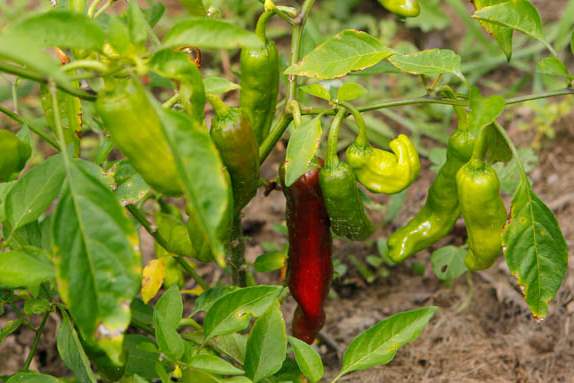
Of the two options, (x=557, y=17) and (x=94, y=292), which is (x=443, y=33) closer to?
(x=557, y=17)

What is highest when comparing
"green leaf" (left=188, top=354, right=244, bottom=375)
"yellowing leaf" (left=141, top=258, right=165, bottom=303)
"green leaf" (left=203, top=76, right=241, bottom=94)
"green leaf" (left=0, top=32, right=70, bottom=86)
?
"green leaf" (left=0, top=32, right=70, bottom=86)

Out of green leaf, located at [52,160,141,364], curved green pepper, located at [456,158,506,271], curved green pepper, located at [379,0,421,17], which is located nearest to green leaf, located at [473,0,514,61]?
curved green pepper, located at [379,0,421,17]

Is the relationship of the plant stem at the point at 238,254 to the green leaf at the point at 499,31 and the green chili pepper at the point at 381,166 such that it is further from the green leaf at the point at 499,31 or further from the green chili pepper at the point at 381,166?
the green leaf at the point at 499,31

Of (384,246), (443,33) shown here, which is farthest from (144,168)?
(443,33)

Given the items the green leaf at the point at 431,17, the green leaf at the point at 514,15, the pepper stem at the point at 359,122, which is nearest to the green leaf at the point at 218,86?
the pepper stem at the point at 359,122

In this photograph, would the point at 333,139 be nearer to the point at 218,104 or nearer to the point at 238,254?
the point at 218,104

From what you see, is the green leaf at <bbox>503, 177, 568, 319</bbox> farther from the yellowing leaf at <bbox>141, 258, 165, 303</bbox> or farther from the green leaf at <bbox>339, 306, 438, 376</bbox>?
the yellowing leaf at <bbox>141, 258, 165, 303</bbox>

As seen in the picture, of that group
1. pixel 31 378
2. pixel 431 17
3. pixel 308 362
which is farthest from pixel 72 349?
pixel 431 17
